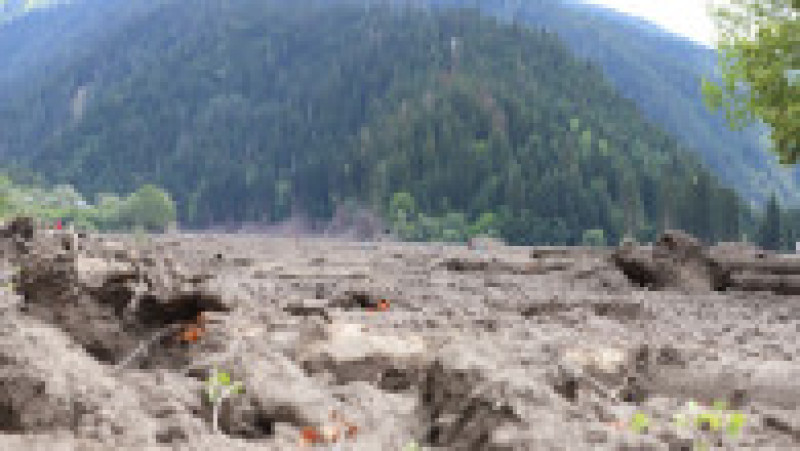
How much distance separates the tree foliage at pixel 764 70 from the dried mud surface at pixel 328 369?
1244cm

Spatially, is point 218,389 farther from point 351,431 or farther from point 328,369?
point 328,369

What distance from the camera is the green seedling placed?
12.6ft

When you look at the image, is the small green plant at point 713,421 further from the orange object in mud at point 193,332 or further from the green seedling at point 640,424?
the orange object in mud at point 193,332

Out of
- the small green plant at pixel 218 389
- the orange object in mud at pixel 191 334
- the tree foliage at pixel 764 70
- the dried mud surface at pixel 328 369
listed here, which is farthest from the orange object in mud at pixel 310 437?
the tree foliage at pixel 764 70

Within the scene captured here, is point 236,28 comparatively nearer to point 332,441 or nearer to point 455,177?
point 455,177

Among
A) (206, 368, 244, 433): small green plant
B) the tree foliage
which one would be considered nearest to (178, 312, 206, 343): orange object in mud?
(206, 368, 244, 433): small green plant

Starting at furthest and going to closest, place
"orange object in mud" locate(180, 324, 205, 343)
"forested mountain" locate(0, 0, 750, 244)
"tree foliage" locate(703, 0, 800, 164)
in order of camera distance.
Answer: "forested mountain" locate(0, 0, 750, 244) → "tree foliage" locate(703, 0, 800, 164) → "orange object in mud" locate(180, 324, 205, 343)

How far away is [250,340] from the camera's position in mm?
5309

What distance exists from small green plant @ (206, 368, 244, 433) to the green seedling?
1968 millimetres

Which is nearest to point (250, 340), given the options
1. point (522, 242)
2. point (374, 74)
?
point (522, 242)

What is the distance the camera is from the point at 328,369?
5605 millimetres

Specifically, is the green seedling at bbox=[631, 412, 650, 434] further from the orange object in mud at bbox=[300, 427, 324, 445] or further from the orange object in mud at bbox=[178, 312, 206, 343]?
the orange object in mud at bbox=[178, 312, 206, 343]

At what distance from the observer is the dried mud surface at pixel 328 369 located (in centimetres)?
376

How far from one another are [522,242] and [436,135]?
25.9 m
